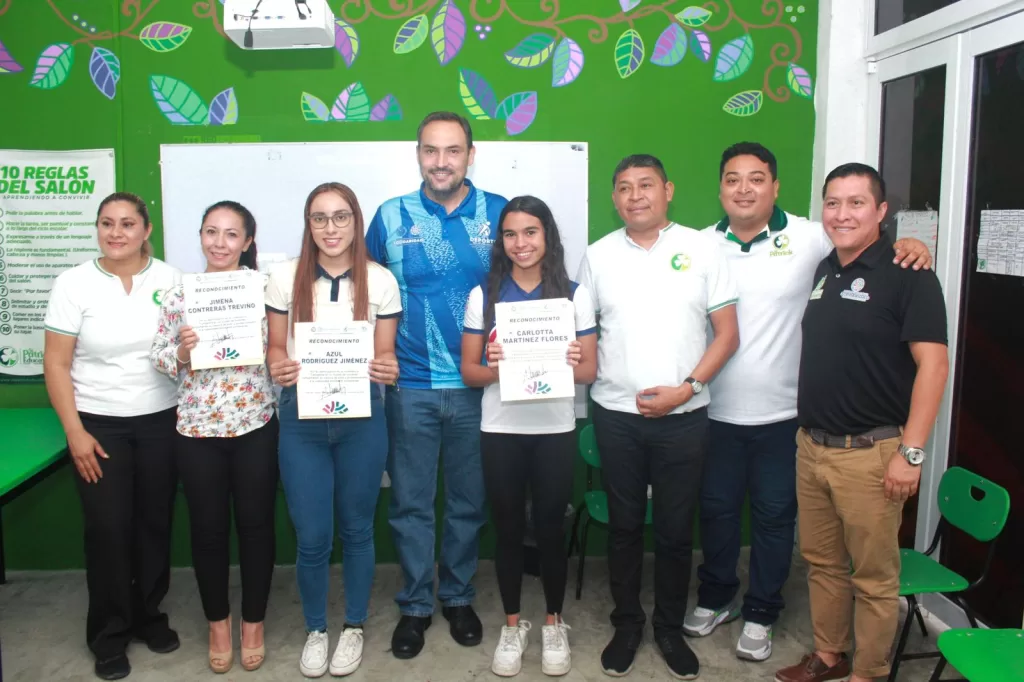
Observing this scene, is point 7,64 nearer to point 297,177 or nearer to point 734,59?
point 297,177

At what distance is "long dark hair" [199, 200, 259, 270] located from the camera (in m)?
2.53

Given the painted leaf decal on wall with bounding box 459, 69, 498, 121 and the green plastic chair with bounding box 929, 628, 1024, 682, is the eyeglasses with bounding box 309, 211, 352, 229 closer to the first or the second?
the painted leaf decal on wall with bounding box 459, 69, 498, 121

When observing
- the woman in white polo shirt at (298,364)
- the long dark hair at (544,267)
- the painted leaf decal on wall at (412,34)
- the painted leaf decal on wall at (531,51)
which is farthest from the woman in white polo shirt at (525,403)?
the painted leaf decal on wall at (412,34)

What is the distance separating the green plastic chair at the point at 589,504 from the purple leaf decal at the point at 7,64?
10.3ft

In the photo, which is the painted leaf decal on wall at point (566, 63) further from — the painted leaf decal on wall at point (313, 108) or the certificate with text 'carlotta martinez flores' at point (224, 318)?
the certificate with text 'carlotta martinez flores' at point (224, 318)

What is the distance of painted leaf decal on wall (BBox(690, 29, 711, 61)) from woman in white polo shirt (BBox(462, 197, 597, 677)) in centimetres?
145

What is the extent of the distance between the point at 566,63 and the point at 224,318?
2.00 metres

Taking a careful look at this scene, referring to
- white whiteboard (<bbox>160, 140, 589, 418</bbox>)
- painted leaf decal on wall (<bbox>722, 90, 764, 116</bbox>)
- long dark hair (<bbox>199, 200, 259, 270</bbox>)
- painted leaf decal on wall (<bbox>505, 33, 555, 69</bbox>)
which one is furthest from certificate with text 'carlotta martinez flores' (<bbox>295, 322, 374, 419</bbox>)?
painted leaf decal on wall (<bbox>722, 90, 764, 116</bbox>)

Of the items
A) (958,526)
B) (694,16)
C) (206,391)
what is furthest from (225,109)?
(958,526)

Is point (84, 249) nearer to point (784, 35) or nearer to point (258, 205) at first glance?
point (258, 205)

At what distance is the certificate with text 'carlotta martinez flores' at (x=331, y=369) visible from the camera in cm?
247

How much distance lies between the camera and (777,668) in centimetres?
272

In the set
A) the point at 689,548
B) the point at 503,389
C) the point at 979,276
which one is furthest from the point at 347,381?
the point at 979,276

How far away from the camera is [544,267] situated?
8.43 feet
